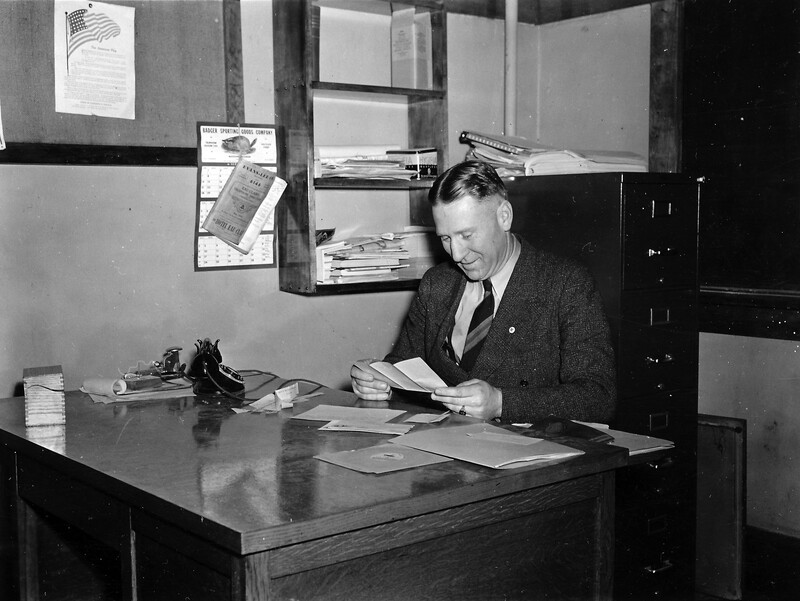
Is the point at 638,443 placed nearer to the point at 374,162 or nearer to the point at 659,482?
the point at 659,482

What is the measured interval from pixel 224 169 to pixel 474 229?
1.10m

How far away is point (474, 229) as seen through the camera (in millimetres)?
2855

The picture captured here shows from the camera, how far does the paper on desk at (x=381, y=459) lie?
193cm

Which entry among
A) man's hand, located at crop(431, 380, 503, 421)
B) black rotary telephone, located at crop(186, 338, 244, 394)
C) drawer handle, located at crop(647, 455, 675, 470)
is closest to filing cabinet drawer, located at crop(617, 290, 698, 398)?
drawer handle, located at crop(647, 455, 675, 470)

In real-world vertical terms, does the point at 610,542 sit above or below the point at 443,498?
below

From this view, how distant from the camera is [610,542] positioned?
7.20 feet

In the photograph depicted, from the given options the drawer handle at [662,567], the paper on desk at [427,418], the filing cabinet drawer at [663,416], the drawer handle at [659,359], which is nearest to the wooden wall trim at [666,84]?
the drawer handle at [659,359]

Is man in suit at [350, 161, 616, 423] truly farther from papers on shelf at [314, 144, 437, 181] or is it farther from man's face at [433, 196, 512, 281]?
papers on shelf at [314, 144, 437, 181]

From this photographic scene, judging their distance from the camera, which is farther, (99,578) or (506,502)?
(99,578)

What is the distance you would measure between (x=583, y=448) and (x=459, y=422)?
1.31ft

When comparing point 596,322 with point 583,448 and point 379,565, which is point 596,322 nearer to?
point 583,448

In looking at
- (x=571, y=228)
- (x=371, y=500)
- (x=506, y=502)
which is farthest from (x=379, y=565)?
(x=571, y=228)

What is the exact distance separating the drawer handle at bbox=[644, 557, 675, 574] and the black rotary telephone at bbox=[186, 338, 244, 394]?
165cm

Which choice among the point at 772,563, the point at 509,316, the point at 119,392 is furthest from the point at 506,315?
the point at 772,563
